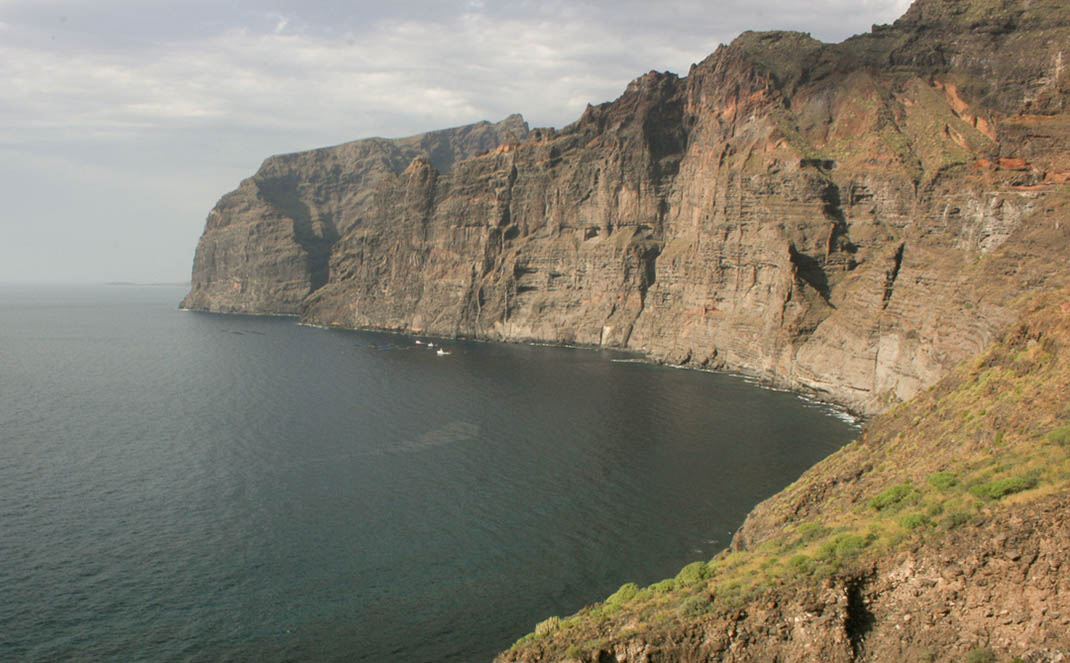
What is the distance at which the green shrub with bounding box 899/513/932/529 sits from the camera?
1055 inches

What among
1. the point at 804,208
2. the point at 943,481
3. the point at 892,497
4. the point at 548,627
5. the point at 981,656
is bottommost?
the point at 548,627

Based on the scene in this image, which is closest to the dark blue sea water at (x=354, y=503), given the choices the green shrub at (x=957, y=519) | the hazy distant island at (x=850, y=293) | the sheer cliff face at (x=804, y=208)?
the hazy distant island at (x=850, y=293)

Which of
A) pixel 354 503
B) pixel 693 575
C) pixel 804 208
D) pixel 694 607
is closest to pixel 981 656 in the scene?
pixel 694 607

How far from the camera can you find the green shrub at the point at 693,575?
32.6 m

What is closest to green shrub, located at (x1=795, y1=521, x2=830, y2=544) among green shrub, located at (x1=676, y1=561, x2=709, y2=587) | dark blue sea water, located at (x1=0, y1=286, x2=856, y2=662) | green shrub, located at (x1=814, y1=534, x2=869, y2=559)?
green shrub, located at (x1=814, y1=534, x2=869, y2=559)

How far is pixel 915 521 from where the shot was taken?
2711 centimetres

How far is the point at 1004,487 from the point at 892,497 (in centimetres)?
715

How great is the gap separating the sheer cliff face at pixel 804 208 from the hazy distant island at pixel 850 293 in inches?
18.5

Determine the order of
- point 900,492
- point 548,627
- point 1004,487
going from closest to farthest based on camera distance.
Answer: point 1004,487
point 900,492
point 548,627

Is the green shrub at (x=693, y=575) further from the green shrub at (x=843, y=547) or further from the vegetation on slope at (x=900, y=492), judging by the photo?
the green shrub at (x=843, y=547)

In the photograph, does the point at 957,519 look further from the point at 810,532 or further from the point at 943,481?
the point at 810,532

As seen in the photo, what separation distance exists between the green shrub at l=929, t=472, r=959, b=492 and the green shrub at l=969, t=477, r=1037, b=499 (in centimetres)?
308

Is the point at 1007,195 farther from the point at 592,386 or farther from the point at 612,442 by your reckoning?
the point at 592,386

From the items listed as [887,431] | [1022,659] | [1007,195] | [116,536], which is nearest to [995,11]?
[1007,195]
